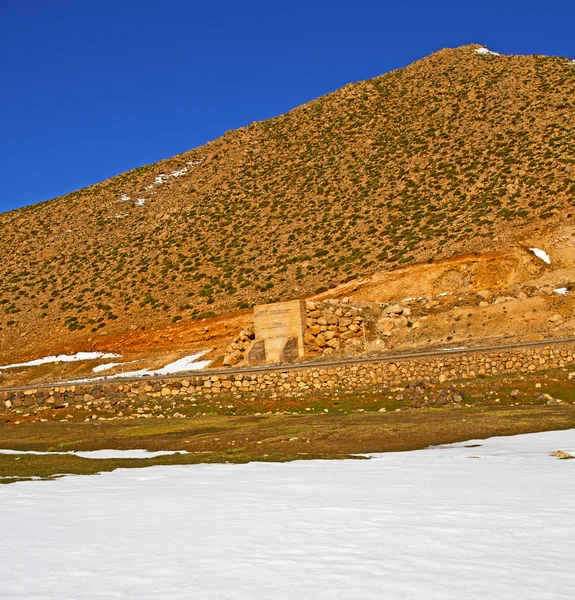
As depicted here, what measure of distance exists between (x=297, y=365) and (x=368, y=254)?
76.5ft

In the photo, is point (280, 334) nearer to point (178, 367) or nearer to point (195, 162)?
point (178, 367)

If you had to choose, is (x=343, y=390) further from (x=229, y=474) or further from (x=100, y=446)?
(x=229, y=474)

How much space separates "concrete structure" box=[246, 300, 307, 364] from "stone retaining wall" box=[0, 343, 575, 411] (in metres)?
4.85

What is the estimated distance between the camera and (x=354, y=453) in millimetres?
17016

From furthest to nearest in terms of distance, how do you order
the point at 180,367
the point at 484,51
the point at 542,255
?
1. the point at 484,51
2. the point at 542,255
3. the point at 180,367

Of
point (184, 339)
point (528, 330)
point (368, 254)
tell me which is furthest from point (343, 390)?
point (368, 254)

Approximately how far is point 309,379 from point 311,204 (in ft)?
123

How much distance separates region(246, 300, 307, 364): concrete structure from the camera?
3600 cm

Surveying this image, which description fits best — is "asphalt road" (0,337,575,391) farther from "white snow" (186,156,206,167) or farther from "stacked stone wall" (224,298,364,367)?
"white snow" (186,156,206,167)

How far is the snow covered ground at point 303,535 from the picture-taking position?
6.36 m

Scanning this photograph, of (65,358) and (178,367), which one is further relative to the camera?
(65,358)

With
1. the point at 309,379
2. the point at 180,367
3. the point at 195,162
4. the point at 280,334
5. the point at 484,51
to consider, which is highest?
the point at 484,51

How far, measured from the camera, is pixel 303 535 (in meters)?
8.08

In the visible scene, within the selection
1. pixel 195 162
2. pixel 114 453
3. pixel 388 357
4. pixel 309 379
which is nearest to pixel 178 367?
pixel 309 379
